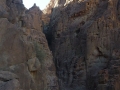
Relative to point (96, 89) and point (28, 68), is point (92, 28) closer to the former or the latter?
point (96, 89)

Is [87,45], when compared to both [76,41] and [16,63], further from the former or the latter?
[16,63]

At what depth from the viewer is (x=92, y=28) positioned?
31703 millimetres

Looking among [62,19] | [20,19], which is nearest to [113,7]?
[62,19]

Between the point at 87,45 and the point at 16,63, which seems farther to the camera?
the point at 87,45

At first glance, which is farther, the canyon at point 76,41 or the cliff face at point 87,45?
the cliff face at point 87,45

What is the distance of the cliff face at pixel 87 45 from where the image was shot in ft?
92.6

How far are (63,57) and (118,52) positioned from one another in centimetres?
744

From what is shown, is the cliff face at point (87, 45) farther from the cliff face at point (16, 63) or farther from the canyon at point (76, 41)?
the cliff face at point (16, 63)

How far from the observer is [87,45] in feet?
103

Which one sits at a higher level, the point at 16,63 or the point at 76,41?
the point at 76,41

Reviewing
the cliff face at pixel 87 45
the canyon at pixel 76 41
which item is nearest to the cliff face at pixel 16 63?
the canyon at pixel 76 41

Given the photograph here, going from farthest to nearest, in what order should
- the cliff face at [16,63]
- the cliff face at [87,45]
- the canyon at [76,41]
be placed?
the cliff face at [87,45] < the canyon at [76,41] < the cliff face at [16,63]

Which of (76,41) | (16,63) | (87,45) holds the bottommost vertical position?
(16,63)

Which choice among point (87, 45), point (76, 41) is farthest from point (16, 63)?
point (76, 41)
